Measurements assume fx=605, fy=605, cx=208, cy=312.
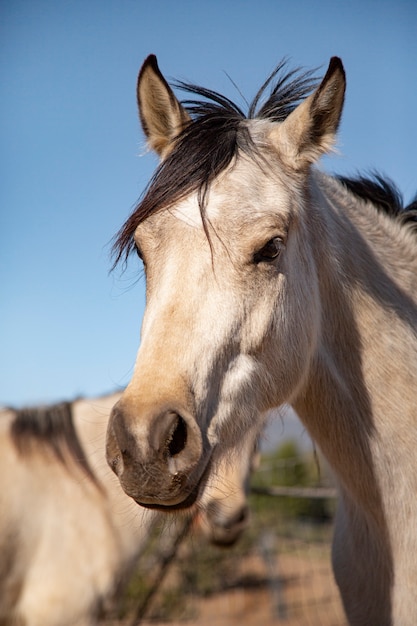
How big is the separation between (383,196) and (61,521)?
3.19 m

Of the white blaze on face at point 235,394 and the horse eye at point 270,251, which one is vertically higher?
the horse eye at point 270,251

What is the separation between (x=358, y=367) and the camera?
240cm

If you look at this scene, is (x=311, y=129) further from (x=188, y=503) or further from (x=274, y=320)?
(x=188, y=503)

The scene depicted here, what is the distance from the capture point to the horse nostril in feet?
5.89

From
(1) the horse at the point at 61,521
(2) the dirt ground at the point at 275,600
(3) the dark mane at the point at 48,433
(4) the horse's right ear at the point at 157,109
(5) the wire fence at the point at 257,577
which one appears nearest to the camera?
(4) the horse's right ear at the point at 157,109

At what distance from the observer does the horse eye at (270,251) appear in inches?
82.7

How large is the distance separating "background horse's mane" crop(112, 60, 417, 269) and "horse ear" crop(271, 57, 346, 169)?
0.48 feet

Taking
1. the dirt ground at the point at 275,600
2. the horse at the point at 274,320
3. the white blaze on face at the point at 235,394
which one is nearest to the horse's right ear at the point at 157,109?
the horse at the point at 274,320

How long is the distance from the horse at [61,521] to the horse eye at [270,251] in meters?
2.35

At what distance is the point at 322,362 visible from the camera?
2.40m

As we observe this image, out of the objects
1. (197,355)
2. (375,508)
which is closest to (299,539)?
(375,508)

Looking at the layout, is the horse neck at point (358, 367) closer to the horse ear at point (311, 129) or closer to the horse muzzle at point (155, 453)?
the horse ear at point (311, 129)

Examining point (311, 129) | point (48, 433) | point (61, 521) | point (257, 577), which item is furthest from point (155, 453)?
point (257, 577)

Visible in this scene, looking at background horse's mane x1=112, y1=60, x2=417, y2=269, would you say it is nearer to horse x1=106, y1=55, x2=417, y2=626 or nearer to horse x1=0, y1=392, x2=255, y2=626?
horse x1=106, y1=55, x2=417, y2=626
